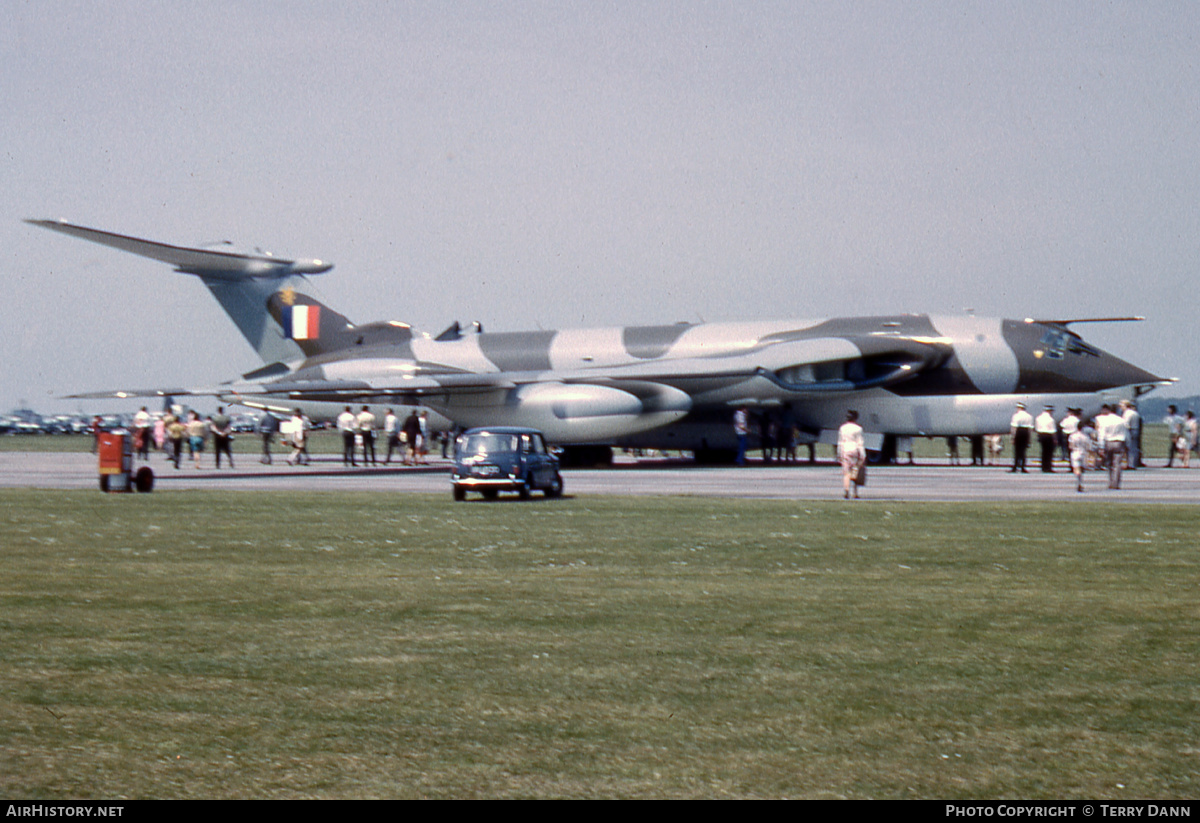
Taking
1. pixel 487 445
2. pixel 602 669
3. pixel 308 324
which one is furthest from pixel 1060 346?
pixel 602 669

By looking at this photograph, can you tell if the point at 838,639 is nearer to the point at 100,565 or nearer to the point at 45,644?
the point at 45,644

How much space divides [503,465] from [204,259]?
20.6 metres

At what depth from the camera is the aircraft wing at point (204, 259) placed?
32.7 metres

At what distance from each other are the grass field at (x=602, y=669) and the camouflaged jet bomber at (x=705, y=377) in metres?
20.6

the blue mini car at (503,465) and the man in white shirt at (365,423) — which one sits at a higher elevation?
the man in white shirt at (365,423)

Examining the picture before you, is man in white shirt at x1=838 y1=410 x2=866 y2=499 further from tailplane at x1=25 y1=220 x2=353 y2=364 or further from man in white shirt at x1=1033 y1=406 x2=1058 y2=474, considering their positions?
tailplane at x1=25 y1=220 x2=353 y2=364

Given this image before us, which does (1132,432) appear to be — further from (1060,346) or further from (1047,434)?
(1060,346)

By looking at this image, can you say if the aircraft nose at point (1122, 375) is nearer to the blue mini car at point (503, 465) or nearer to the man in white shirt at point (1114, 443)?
the man in white shirt at point (1114, 443)

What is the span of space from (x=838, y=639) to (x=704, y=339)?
100 ft

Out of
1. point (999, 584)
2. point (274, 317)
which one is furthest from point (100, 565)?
point (274, 317)

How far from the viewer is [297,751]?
570 centimetres

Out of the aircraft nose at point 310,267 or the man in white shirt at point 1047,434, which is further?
the aircraft nose at point 310,267

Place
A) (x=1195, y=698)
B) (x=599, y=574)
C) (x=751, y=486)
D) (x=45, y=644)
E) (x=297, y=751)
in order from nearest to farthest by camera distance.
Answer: (x=297, y=751), (x=1195, y=698), (x=45, y=644), (x=599, y=574), (x=751, y=486)

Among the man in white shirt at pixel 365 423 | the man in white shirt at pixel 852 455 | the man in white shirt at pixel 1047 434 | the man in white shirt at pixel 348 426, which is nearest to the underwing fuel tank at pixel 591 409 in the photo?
the man in white shirt at pixel 365 423
